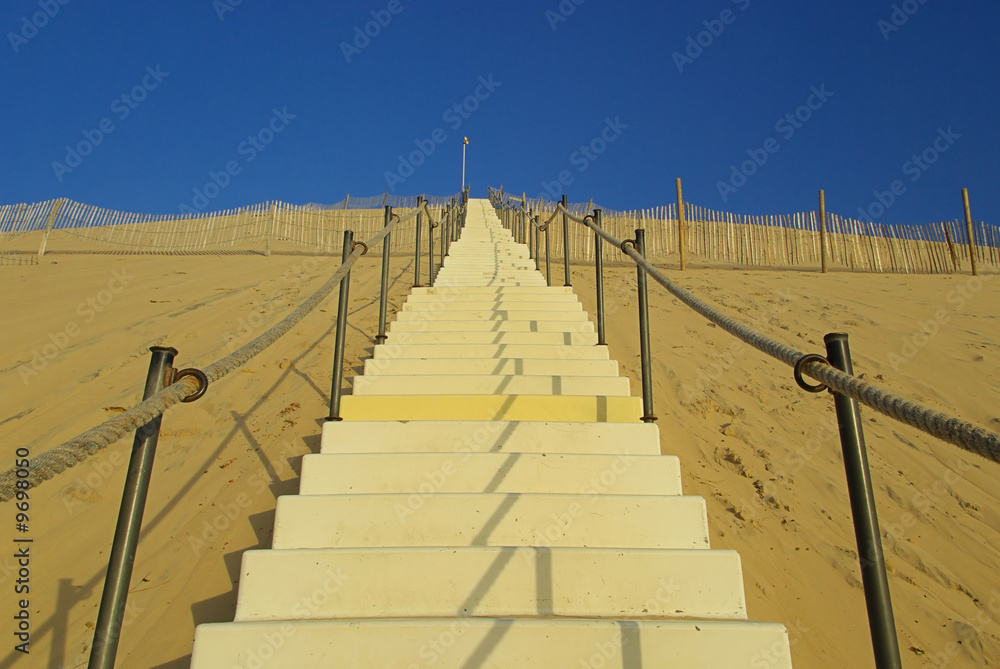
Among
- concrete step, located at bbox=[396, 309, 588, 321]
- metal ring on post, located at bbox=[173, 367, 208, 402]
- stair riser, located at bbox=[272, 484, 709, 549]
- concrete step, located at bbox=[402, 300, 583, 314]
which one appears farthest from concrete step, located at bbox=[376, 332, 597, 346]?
metal ring on post, located at bbox=[173, 367, 208, 402]

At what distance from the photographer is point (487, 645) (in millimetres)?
1707

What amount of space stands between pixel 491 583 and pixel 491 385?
4.82 ft

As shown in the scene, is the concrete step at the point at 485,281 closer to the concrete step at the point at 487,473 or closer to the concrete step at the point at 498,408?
the concrete step at the point at 498,408

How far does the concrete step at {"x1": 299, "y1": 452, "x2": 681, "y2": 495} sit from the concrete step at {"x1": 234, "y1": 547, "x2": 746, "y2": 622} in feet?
1.47

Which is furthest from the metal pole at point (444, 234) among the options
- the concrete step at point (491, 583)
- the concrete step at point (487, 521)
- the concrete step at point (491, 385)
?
the concrete step at point (491, 583)

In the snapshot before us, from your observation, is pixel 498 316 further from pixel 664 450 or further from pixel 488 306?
pixel 664 450

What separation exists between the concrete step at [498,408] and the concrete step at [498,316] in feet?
4.72

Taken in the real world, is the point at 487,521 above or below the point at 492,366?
below

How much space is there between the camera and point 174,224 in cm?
1655

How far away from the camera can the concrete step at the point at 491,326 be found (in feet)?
13.7

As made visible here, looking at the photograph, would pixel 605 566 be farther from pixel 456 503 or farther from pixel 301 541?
pixel 301 541

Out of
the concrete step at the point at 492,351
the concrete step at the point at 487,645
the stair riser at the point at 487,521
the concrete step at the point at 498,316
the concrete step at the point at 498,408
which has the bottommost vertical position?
the concrete step at the point at 487,645

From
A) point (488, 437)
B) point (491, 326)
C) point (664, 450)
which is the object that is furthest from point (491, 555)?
Answer: point (491, 326)

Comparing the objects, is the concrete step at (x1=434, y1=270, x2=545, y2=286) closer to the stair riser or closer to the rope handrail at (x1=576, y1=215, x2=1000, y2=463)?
the stair riser
